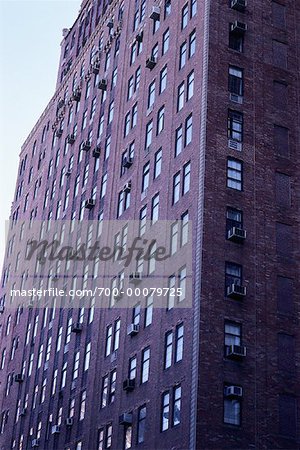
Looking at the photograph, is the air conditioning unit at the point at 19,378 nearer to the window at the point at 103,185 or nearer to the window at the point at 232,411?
the window at the point at 103,185

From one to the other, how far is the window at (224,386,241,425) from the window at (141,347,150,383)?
639cm

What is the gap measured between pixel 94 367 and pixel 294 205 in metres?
17.0

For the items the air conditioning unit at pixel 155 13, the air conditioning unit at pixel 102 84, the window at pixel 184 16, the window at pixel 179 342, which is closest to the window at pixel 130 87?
the air conditioning unit at pixel 102 84

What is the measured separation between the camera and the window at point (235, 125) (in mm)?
49781

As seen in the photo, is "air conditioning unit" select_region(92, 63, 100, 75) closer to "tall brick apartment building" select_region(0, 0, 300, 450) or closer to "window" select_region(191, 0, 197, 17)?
"tall brick apartment building" select_region(0, 0, 300, 450)

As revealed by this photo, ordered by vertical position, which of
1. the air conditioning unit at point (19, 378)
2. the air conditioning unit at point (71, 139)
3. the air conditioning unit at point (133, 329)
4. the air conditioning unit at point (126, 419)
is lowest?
the air conditioning unit at point (126, 419)

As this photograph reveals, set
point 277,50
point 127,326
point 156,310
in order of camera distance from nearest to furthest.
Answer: point 156,310 < point 127,326 < point 277,50

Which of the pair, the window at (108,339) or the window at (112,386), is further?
the window at (108,339)

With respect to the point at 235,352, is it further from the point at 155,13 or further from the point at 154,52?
the point at 155,13

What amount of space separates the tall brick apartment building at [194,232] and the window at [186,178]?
0.45ft

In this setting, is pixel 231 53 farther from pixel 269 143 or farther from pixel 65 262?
pixel 65 262

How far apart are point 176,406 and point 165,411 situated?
4.22ft

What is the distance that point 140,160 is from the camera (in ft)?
186

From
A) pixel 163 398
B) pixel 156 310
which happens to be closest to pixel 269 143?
pixel 156 310
